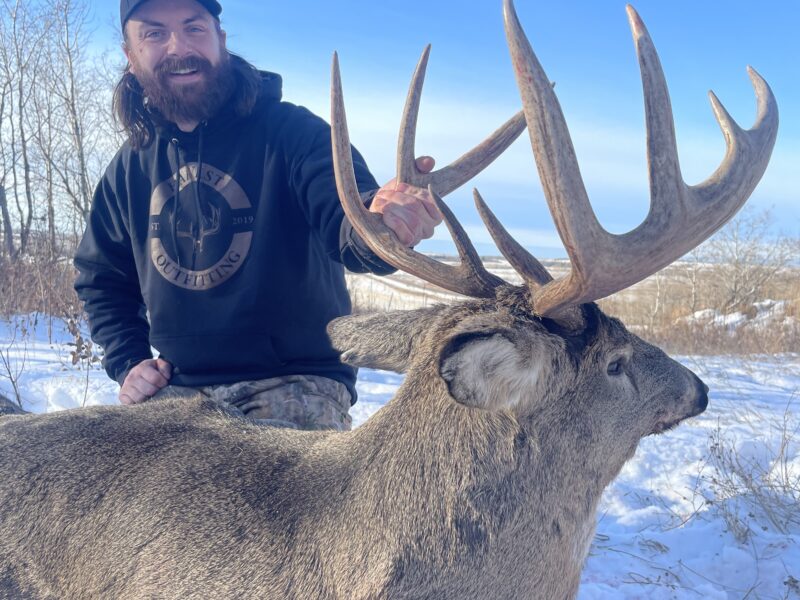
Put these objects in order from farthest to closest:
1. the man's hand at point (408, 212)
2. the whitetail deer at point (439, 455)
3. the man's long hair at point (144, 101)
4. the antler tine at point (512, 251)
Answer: the man's long hair at point (144, 101)
the man's hand at point (408, 212)
the antler tine at point (512, 251)
the whitetail deer at point (439, 455)

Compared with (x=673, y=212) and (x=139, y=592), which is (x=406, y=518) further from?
(x=673, y=212)

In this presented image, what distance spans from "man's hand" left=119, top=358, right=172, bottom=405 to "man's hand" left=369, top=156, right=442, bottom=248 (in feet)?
6.90

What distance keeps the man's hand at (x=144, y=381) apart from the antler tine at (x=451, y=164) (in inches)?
84.5

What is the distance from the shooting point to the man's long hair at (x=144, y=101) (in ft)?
14.7

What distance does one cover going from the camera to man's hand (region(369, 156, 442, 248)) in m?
2.80

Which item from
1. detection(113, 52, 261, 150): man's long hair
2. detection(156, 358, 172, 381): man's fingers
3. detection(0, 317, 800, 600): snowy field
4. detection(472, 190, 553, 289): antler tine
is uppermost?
detection(113, 52, 261, 150): man's long hair

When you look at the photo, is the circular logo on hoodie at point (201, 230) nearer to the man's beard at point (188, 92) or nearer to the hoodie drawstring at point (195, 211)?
the hoodie drawstring at point (195, 211)

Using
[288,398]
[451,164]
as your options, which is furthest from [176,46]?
[288,398]

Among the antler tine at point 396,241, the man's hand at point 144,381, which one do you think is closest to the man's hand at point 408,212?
the antler tine at point 396,241

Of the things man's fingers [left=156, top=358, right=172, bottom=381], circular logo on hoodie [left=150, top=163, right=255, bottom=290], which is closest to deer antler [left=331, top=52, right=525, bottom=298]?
circular logo on hoodie [left=150, top=163, right=255, bottom=290]

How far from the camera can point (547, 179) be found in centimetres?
207

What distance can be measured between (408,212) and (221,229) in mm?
1816

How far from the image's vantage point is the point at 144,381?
4.23 metres

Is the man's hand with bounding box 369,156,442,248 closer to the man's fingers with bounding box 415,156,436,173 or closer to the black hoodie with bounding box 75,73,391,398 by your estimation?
the man's fingers with bounding box 415,156,436,173
